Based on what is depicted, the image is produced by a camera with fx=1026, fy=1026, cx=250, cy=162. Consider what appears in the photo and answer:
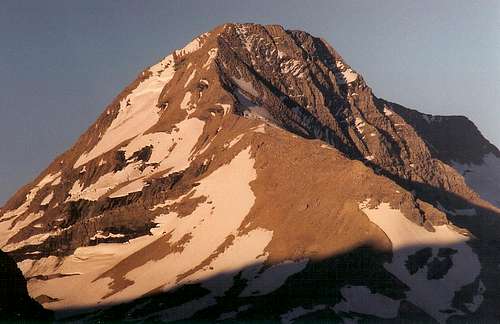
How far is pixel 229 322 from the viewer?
199625 millimetres

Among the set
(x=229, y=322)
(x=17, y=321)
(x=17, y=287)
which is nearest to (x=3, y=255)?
(x=17, y=287)

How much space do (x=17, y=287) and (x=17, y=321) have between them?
18.3 m

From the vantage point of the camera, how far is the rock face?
125812 mm

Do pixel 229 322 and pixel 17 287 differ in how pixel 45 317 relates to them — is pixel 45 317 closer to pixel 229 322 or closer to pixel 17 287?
pixel 17 287

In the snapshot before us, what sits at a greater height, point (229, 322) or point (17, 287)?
point (17, 287)

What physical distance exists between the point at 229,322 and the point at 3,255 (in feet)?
225

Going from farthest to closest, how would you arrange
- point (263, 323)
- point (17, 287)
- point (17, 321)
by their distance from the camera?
1. point (263, 323)
2. point (17, 287)
3. point (17, 321)

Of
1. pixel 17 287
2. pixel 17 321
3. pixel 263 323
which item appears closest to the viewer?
pixel 17 321

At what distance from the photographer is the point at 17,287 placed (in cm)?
13612

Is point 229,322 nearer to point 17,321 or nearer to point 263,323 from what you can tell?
point 263,323

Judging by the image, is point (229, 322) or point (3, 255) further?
point (229, 322)

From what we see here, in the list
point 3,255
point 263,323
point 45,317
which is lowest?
point 263,323

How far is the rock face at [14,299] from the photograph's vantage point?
413 feet

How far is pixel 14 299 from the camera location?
432 feet
